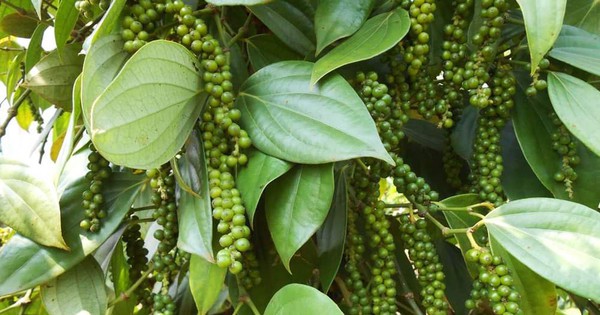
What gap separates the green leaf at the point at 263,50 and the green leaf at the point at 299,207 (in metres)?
0.15

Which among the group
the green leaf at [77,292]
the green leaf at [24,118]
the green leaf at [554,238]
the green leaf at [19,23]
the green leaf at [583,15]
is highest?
the green leaf at [583,15]

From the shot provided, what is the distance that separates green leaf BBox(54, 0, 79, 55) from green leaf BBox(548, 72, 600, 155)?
0.42 m

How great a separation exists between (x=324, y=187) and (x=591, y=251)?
212 mm

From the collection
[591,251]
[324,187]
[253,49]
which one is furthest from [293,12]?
[591,251]

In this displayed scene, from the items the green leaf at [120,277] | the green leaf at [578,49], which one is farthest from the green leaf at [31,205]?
the green leaf at [578,49]

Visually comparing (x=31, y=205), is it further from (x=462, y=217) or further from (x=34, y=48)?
(x=462, y=217)

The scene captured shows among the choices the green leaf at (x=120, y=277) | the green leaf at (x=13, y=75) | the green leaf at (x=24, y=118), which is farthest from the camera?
the green leaf at (x=24, y=118)

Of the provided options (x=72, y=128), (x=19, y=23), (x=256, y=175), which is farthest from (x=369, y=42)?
(x=19, y=23)

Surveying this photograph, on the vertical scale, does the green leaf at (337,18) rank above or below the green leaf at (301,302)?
above

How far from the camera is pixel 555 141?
52 centimetres

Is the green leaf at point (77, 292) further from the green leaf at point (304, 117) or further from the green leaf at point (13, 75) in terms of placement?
the green leaf at point (13, 75)

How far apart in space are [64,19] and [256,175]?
212 mm

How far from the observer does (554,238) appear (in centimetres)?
45

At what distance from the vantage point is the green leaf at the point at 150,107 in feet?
1.20
